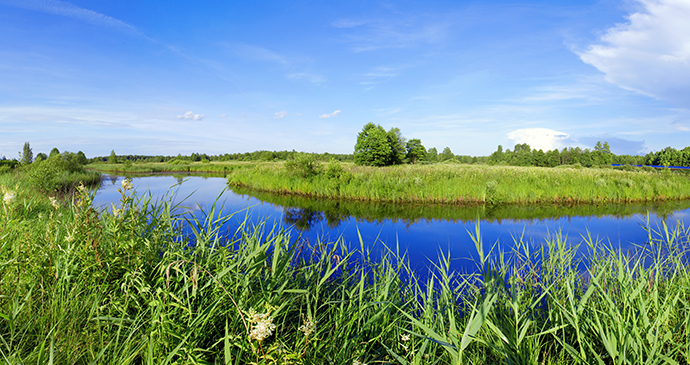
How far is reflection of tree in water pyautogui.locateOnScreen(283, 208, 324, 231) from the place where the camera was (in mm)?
8402

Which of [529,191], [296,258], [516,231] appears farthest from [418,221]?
[529,191]

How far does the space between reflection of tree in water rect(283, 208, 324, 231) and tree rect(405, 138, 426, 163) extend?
146 ft

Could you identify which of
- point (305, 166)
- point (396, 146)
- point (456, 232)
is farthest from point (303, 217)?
point (396, 146)

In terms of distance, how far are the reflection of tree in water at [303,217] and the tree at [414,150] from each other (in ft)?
146

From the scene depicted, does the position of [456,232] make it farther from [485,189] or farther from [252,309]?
[252,309]

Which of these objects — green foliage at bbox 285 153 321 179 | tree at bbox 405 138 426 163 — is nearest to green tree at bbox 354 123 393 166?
tree at bbox 405 138 426 163

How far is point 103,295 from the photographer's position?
1.92 m

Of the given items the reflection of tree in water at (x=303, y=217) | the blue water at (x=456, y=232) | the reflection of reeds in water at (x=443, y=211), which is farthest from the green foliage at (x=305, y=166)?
the blue water at (x=456, y=232)

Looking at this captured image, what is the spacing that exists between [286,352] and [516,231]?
7631 mm

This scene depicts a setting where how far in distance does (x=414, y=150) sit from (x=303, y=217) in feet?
155

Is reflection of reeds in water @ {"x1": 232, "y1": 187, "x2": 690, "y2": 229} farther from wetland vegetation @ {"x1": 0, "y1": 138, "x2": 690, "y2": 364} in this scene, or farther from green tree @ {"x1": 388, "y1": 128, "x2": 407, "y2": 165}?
green tree @ {"x1": 388, "y1": 128, "x2": 407, "y2": 165}

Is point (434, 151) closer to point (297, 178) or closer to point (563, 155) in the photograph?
point (563, 155)

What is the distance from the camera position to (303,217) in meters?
9.76

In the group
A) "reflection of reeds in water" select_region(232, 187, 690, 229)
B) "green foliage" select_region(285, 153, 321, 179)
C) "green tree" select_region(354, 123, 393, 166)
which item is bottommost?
"reflection of reeds in water" select_region(232, 187, 690, 229)
